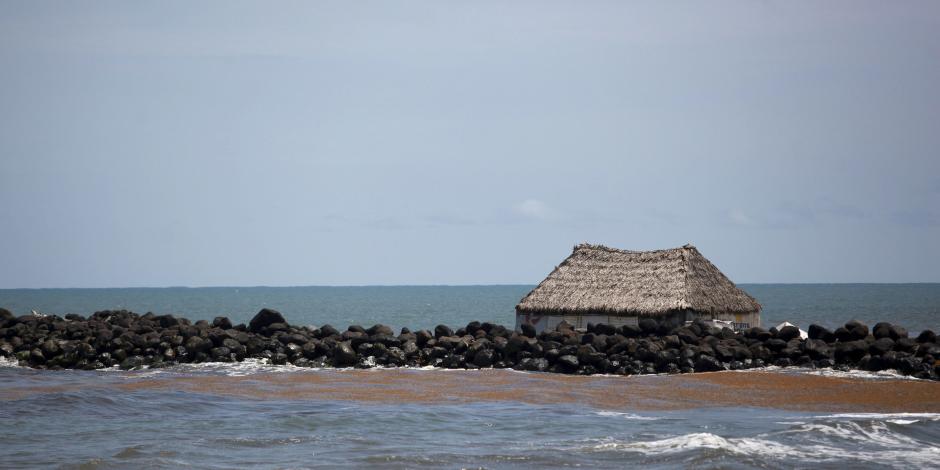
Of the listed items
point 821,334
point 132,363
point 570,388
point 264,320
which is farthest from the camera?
point 264,320

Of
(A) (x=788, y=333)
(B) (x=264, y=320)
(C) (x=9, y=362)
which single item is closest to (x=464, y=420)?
(A) (x=788, y=333)

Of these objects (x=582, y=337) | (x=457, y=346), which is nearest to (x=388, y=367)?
(x=457, y=346)

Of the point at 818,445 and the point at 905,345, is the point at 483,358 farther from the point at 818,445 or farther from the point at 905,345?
the point at 818,445

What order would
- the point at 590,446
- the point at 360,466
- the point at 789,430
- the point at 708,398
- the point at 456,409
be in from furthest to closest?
1. the point at 708,398
2. the point at 456,409
3. the point at 789,430
4. the point at 590,446
5. the point at 360,466

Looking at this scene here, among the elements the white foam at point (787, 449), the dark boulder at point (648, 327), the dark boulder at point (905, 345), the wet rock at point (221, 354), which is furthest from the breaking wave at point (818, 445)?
the wet rock at point (221, 354)

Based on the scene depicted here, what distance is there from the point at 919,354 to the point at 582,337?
305 inches

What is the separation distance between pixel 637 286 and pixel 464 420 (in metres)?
11.6

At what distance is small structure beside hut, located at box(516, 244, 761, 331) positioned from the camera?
28234mm

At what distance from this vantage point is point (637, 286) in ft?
95.0

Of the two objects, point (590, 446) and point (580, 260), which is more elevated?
point (580, 260)

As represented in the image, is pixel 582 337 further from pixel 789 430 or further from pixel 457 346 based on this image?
pixel 789 430

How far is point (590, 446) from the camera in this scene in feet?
51.9

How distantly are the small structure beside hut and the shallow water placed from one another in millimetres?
4022

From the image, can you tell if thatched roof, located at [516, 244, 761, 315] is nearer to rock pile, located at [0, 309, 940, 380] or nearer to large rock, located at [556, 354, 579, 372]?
rock pile, located at [0, 309, 940, 380]
